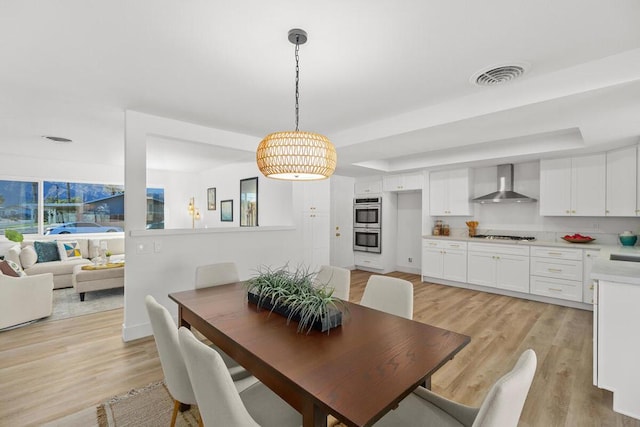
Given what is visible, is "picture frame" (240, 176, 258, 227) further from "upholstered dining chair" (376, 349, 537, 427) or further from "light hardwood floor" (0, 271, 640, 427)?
"upholstered dining chair" (376, 349, 537, 427)

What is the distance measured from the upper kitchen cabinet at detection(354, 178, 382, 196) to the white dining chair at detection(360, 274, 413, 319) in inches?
173

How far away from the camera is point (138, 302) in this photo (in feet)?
10.2

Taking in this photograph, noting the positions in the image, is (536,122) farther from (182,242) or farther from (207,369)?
(182,242)

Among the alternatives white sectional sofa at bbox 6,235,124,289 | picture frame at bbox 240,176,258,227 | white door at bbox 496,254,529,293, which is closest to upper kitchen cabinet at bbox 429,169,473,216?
white door at bbox 496,254,529,293

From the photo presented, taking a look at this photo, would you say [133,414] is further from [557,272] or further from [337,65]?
[557,272]

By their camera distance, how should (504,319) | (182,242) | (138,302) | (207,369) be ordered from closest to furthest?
(207,369) < (138,302) < (182,242) < (504,319)

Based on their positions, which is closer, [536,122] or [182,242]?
[536,122]

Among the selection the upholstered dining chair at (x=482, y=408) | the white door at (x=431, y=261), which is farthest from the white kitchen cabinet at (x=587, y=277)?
the upholstered dining chair at (x=482, y=408)

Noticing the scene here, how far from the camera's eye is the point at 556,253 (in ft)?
14.0

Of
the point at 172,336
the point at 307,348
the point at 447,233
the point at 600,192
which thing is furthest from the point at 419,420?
the point at 447,233

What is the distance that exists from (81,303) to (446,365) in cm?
476

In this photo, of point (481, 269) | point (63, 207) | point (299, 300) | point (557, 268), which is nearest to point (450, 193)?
point (481, 269)

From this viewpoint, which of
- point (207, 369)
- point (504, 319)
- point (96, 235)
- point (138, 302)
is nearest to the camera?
point (207, 369)

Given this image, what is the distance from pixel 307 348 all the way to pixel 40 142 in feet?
17.9
